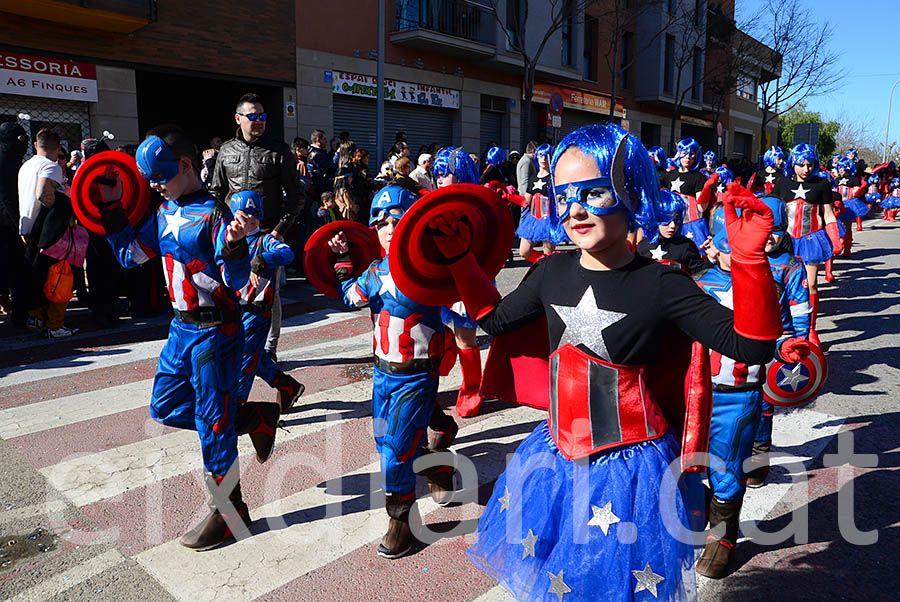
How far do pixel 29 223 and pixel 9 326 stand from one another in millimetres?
1328

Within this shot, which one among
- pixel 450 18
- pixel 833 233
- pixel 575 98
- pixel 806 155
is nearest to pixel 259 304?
pixel 806 155

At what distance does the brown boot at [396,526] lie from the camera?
322 centimetres

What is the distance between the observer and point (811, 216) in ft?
26.0

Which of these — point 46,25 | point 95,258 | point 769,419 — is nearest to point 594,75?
point 46,25

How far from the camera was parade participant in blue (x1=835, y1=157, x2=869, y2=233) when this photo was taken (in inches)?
507

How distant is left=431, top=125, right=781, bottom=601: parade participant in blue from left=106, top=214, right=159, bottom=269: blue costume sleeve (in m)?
1.81

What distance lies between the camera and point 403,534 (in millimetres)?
3246

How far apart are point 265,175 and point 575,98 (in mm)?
23561

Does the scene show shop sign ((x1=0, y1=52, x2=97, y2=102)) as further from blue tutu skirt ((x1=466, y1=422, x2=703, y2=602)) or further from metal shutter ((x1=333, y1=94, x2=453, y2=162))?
blue tutu skirt ((x1=466, y1=422, x2=703, y2=602))

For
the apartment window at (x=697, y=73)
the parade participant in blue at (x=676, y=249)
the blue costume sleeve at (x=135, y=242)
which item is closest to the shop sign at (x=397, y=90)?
the parade participant in blue at (x=676, y=249)

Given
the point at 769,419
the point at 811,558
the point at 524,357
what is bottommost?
the point at 811,558

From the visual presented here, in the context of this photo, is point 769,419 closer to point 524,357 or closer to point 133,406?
point 524,357

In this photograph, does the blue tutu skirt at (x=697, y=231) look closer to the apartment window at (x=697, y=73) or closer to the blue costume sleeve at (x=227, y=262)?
the blue costume sleeve at (x=227, y=262)

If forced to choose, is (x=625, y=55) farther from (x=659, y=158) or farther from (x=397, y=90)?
(x=659, y=158)
